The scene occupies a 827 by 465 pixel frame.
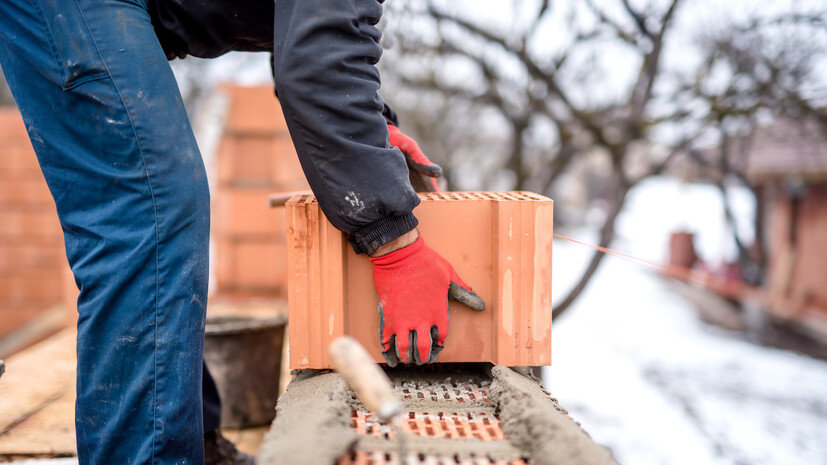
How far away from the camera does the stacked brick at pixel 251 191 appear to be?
13.8ft

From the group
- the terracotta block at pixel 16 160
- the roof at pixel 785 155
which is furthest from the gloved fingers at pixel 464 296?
the roof at pixel 785 155

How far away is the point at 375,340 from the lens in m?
1.28

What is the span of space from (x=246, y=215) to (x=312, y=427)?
3.64 meters

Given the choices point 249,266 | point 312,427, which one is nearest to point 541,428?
point 312,427

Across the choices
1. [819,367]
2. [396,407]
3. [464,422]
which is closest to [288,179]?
[464,422]

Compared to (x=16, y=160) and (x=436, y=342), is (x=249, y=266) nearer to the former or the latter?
(x=436, y=342)

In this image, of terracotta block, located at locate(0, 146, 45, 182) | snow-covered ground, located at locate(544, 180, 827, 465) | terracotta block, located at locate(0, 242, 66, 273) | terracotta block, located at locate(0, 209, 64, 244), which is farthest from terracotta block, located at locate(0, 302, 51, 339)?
snow-covered ground, located at locate(544, 180, 827, 465)

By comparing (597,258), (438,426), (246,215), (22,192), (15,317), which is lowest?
(15,317)

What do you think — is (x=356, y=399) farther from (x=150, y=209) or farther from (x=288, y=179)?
(x=288, y=179)

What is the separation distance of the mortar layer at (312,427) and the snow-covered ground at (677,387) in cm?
326

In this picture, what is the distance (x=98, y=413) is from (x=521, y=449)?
78 cm

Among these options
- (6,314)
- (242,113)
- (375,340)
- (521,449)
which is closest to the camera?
(521,449)

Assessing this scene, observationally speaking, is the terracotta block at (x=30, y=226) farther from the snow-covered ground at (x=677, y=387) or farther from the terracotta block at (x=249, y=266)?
the snow-covered ground at (x=677, y=387)

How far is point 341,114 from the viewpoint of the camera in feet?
3.49
